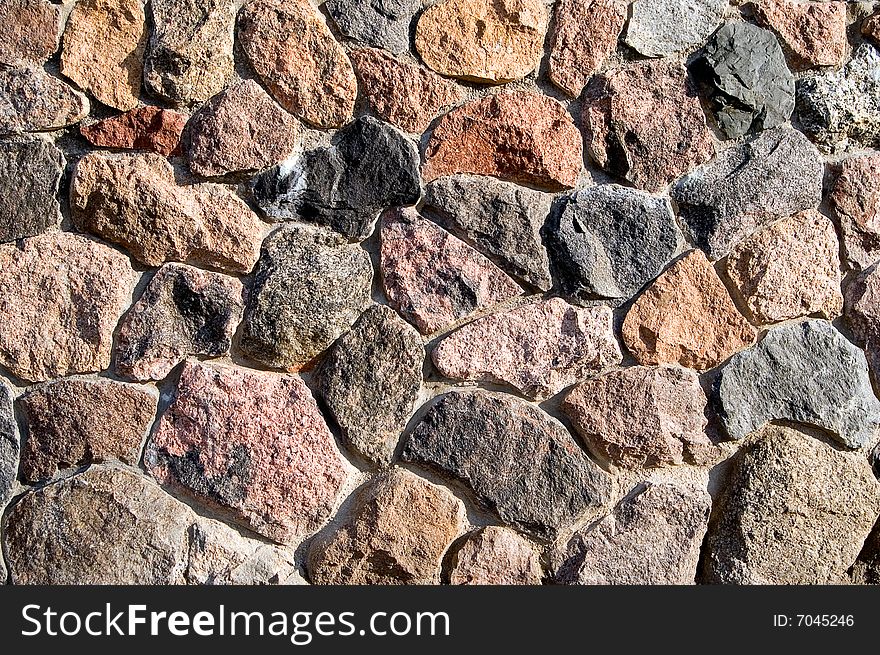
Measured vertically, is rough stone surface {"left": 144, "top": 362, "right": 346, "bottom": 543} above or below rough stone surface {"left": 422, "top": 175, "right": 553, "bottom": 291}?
below

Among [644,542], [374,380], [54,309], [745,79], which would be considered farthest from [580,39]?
[54,309]

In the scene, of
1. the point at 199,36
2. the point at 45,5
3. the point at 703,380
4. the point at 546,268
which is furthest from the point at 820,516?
the point at 45,5

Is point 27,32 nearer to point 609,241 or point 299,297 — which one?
point 299,297

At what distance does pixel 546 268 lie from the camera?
70.2 inches

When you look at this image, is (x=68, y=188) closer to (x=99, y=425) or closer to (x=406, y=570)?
(x=99, y=425)

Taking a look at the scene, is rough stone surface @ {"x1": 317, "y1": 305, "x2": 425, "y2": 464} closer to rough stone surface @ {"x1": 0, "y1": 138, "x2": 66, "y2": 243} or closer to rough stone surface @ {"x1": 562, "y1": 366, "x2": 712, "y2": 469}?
rough stone surface @ {"x1": 562, "y1": 366, "x2": 712, "y2": 469}

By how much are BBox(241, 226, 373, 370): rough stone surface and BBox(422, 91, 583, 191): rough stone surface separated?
27 centimetres

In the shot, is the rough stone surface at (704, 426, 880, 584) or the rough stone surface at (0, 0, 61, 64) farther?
the rough stone surface at (704, 426, 880, 584)

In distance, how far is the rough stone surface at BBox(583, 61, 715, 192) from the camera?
5.99 feet

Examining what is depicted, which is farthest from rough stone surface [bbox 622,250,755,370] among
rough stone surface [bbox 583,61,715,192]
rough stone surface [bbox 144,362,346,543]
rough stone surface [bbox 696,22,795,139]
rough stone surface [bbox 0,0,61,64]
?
rough stone surface [bbox 0,0,61,64]

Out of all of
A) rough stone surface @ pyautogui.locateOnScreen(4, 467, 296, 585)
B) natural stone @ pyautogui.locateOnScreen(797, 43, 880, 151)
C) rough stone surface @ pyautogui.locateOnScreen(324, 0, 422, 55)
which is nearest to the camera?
rough stone surface @ pyautogui.locateOnScreen(4, 467, 296, 585)

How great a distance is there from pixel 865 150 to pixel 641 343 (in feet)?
2.26

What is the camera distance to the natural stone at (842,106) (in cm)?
189

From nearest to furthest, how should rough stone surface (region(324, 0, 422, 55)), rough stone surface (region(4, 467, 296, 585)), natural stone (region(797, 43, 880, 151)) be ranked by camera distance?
rough stone surface (region(4, 467, 296, 585)) < rough stone surface (region(324, 0, 422, 55)) < natural stone (region(797, 43, 880, 151))
